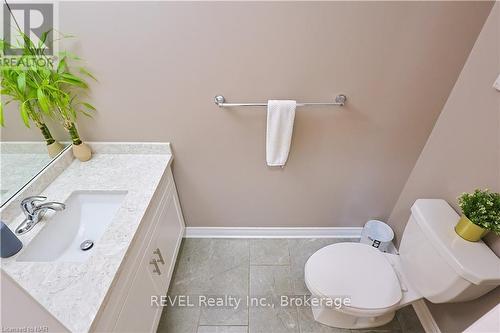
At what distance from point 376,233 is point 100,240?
1.69 meters

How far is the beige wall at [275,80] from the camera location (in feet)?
3.63

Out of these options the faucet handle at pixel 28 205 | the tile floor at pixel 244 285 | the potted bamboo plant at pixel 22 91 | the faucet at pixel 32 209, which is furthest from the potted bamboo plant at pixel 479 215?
the potted bamboo plant at pixel 22 91

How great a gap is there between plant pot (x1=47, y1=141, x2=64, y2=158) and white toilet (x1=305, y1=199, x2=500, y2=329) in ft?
4.75

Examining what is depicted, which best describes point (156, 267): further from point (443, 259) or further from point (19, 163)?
point (443, 259)

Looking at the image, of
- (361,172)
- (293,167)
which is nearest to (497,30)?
(361,172)

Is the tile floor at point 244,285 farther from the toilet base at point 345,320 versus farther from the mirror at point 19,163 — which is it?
the mirror at point 19,163

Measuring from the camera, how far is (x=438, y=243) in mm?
1058

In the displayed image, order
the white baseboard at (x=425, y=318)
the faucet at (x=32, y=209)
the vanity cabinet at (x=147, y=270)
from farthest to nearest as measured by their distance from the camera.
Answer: the white baseboard at (x=425, y=318) < the faucet at (x=32, y=209) < the vanity cabinet at (x=147, y=270)

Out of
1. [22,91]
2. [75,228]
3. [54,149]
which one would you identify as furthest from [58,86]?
[75,228]

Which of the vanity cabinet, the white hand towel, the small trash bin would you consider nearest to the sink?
the vanity cabinet

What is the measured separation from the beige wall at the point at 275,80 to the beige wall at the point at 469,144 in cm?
6

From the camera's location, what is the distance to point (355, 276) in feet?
4.07

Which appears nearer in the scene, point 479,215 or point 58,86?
point 479,215

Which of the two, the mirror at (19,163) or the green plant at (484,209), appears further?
the mirror at (19,163)
